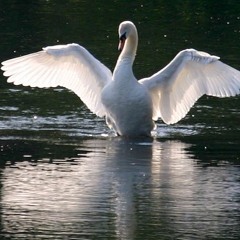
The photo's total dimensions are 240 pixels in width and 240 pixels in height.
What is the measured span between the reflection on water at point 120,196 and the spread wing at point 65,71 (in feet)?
6.33

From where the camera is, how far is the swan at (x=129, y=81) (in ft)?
48.6

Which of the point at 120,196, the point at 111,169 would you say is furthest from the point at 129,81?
the point at 120,196

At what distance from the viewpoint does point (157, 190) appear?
11648 mm

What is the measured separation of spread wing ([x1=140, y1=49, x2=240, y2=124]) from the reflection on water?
135 centimetres

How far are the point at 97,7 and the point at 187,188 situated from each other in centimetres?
1806

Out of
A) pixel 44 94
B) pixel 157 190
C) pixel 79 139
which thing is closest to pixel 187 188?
pixel 157 190

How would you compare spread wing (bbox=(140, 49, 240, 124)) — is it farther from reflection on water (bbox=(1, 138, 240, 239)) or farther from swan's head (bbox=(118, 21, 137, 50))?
reflection on water (bbox=(1, 138, 240, 239))

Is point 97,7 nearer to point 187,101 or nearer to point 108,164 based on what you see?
point 187,101

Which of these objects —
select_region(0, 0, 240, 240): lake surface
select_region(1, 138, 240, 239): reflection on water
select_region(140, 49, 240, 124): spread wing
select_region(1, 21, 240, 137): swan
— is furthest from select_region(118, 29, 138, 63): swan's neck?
select_region(1, 138, 240, 239): reflection on water

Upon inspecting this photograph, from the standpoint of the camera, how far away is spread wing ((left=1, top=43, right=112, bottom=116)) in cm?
1586

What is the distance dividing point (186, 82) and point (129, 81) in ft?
3.19

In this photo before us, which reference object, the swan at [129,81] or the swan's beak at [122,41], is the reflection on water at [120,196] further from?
the swan's beak at [122,41]

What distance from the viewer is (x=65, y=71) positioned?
1616 centimetres

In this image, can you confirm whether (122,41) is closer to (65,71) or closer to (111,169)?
(65,71)
